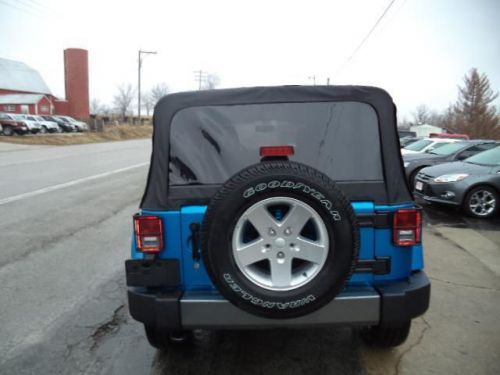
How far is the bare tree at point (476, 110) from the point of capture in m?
50.9

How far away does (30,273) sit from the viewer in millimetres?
4484

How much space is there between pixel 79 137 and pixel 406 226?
34942mm

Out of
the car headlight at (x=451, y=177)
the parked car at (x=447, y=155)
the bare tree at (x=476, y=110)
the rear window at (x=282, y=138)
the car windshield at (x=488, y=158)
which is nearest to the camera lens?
the rear window at (x=282, y=138)

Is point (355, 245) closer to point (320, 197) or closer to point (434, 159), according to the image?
point (320, 197)

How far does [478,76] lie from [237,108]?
63.9m

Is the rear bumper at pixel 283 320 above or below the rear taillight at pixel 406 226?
below

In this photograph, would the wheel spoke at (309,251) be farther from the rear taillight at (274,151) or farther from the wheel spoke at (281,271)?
the rear taillight at (274,151)

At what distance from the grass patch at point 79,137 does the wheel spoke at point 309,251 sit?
3022 cm

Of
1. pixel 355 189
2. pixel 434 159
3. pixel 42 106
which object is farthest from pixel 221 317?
pixel 42 106

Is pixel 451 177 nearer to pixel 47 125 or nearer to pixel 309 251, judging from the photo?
pixel 309 251

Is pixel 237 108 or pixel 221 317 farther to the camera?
pixel 237 108

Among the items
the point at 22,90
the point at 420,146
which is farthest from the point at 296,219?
the point at 22,90

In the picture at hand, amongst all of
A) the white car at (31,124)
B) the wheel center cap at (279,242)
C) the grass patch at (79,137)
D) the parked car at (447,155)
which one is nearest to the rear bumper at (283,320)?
the wheel center cap at (279,242)

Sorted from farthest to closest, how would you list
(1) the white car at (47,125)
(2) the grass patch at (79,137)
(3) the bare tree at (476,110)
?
1. (3) the bare tree at (476,110)
2. (1) the white car at (47,125)
3. (2) the grass patch at (79,137)
